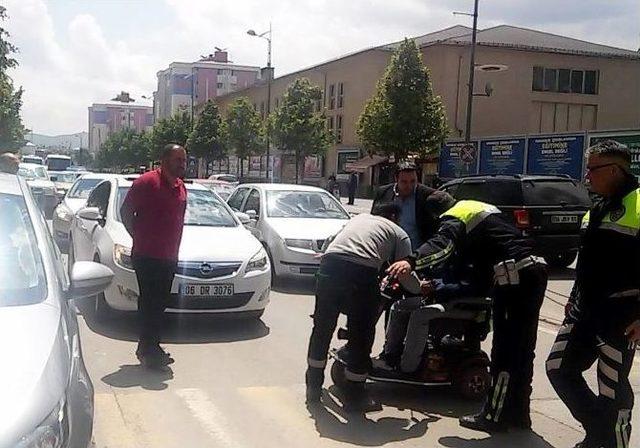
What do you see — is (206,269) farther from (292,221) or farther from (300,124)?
(300,124)

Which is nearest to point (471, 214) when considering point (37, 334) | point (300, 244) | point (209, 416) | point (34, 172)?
point (209, 416)

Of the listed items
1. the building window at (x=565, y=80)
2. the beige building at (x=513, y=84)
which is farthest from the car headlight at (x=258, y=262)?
the building window at (x=565, y=80)

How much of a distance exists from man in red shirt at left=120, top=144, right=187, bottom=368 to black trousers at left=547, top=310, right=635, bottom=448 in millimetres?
3265

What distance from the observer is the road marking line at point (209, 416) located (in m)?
4.72

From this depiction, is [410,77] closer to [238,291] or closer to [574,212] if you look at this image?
[574,212]

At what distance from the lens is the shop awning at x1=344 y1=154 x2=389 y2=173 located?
50.2 meters

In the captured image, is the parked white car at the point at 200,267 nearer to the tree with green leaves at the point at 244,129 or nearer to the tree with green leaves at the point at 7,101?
the tree with green leaves at the point at 7,101

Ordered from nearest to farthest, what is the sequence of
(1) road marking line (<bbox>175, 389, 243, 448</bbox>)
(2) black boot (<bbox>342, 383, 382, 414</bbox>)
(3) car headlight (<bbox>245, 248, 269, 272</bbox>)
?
1. (1) road marking line (<bbox>175, 389, 243, 448</bbox>)
2. (2) black boot (<bbox>342, 383, 382, 414</bbox>)
3. (3) car headlight (<bbox>245, 248, 269, 272</bbox>)

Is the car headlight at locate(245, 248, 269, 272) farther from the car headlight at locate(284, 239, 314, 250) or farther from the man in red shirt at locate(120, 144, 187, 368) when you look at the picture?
the car headlight at locate(284, 239, 314, 250)

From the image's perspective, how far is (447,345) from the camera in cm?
568

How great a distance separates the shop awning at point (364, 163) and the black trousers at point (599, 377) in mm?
45440

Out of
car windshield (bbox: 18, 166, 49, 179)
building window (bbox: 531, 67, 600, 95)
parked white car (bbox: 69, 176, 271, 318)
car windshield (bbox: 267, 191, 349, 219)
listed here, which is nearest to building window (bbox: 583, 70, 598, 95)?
building window (bbox: 531, 67, 600, 95)

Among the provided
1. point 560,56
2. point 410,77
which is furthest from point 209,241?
point 560,56

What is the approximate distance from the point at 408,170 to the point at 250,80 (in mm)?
131389
